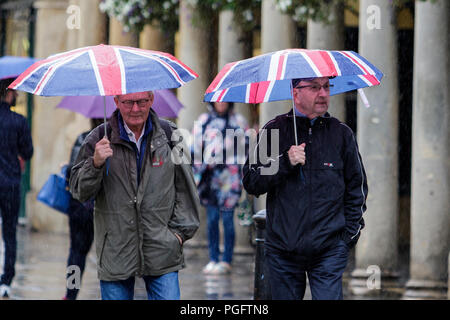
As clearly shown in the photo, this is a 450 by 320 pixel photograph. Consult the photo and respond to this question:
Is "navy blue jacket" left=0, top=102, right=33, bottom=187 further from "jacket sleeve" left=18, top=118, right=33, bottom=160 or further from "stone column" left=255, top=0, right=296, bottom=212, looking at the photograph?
"stone column" left=255, top=0, right=296, bottom=212

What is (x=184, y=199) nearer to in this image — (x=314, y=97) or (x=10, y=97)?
(x=314, y=97)

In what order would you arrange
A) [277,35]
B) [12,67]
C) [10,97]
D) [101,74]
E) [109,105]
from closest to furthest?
[101,74] < [109,105] < [10,97] < [12,67] < [277,35]

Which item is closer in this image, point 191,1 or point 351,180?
point 351,180

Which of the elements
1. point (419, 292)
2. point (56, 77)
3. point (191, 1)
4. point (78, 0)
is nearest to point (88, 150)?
point (56, 77)

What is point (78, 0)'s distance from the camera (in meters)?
18.1

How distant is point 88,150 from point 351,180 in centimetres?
149

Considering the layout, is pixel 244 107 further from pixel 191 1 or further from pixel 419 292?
pixel 419 292

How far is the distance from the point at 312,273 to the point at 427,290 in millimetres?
4074

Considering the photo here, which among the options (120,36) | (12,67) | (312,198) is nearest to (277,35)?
(12,67)

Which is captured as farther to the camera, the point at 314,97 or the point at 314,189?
the point at 314,97

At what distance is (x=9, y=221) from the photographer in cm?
993

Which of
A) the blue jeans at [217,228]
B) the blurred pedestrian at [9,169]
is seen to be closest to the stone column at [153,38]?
the blue jeans at [217,228]

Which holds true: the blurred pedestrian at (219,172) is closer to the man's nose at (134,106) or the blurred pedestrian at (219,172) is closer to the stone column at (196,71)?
the stone column at (196,71)

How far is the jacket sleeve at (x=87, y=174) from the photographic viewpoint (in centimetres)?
580
